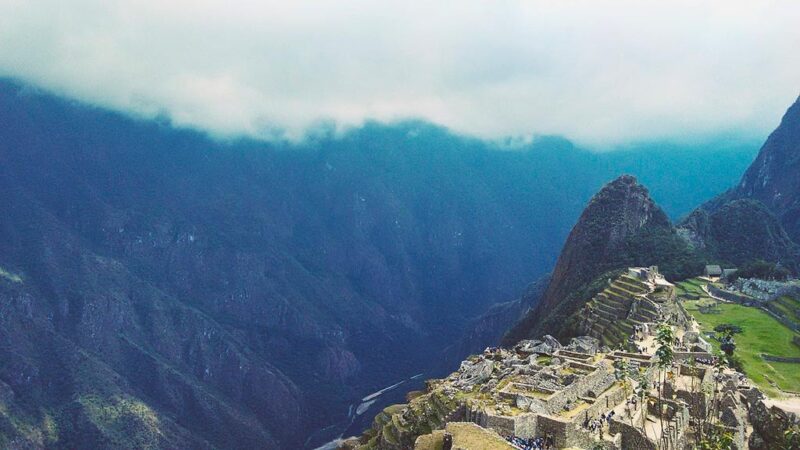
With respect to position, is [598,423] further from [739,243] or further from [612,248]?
[739,243]

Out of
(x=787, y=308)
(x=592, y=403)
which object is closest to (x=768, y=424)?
(x=592, y=403)

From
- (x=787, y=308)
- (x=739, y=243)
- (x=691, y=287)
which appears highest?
(x=739, y=243)

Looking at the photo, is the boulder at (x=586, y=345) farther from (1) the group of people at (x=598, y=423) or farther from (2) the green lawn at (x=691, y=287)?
(2) the green lawn at (x=691, y=287)

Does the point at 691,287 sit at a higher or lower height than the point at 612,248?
lower

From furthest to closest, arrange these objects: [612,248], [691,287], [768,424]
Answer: [612,248]
[691,287]
[768,424]

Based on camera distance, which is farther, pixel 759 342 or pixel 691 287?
pixel 691 287

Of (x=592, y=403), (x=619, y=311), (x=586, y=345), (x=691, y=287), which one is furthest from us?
(x=691, y=287)
